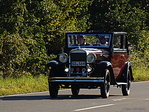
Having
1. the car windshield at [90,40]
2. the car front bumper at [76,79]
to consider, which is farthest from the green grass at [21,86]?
the car windshield at [90,40]

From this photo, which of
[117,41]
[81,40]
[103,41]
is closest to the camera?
[103,41]

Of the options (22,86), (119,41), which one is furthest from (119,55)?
(22,86)

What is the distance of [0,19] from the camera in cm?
2555

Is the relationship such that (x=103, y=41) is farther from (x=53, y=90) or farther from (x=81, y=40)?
(x=53, y=90)

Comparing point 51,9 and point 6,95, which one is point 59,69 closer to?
point 6,95

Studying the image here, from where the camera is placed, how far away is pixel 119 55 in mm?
18234

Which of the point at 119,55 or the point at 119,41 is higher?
the point at 119,41

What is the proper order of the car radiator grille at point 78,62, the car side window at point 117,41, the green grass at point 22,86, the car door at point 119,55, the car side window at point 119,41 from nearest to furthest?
the car radiator grille at point 78,62, the car door at point 119,55, the car side window at point 117,41, the car side window at point 119,41, the green grass at point 22,86

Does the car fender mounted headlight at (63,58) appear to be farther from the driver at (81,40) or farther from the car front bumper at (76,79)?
the driver at (81,40)

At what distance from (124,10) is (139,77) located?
A: 7.37m

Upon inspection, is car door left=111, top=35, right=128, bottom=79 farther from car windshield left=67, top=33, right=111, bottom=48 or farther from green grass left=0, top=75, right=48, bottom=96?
green grass left=0, top=75, right=48, bottom=96

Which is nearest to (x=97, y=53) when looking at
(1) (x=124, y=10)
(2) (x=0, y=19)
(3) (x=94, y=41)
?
(3) (x=94, y=41)

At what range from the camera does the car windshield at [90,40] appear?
1791 centimetres

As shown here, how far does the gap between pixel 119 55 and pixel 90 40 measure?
3.63ft
